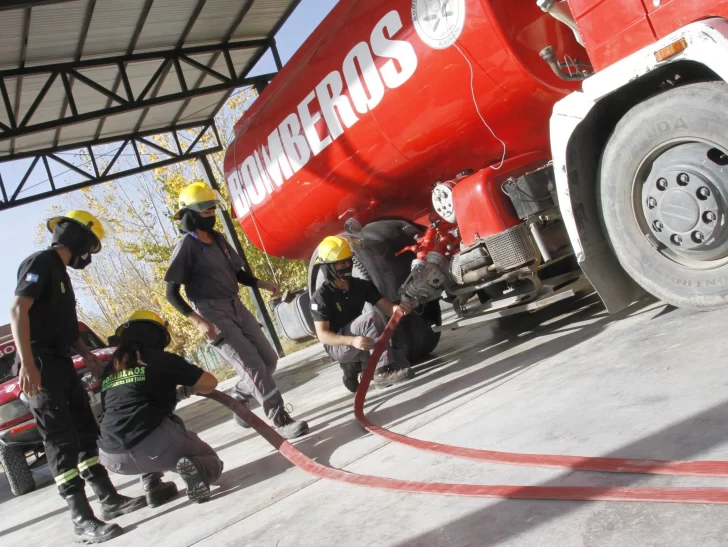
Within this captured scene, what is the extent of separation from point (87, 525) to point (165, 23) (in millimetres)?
7683

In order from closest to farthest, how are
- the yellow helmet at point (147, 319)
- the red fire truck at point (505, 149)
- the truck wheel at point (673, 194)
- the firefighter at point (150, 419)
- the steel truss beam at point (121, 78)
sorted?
the truck wheel at point (673, 194)
the red fire truck at point (505, 149)
the firefighter at point (150, 419)
the yellow helmet at point (147, 319)
the steel truss beam at point (121, 78)

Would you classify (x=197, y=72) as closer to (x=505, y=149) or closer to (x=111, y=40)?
(x=111, y=40)

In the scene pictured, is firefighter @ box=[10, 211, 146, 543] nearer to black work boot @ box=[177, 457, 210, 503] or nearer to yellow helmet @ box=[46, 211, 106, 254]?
yellow helmet @ box=[46, 211, 106, 254]

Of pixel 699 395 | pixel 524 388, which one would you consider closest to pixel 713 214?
pixel 699 395

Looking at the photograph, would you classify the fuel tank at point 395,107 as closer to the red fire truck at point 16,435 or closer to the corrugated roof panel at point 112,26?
the red fire truck at point 16,435

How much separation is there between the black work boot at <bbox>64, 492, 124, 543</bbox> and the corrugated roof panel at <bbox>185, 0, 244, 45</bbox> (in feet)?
24.5

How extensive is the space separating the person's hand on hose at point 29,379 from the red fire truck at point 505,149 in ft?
9.29

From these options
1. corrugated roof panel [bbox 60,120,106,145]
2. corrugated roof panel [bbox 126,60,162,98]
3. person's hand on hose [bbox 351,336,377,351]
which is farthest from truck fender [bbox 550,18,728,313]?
corrugated roof panel [bbox 60,120,106,145]

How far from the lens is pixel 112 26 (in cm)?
919

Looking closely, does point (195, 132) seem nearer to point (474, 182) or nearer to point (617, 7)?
point (474, 182)

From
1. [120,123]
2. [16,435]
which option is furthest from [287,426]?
[120,123]

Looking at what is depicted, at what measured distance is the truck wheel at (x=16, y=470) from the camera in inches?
257

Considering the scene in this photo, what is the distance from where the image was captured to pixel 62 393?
165 inches

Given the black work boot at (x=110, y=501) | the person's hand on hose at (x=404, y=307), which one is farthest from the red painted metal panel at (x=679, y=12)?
the black work boot at (x=110, y=501)
